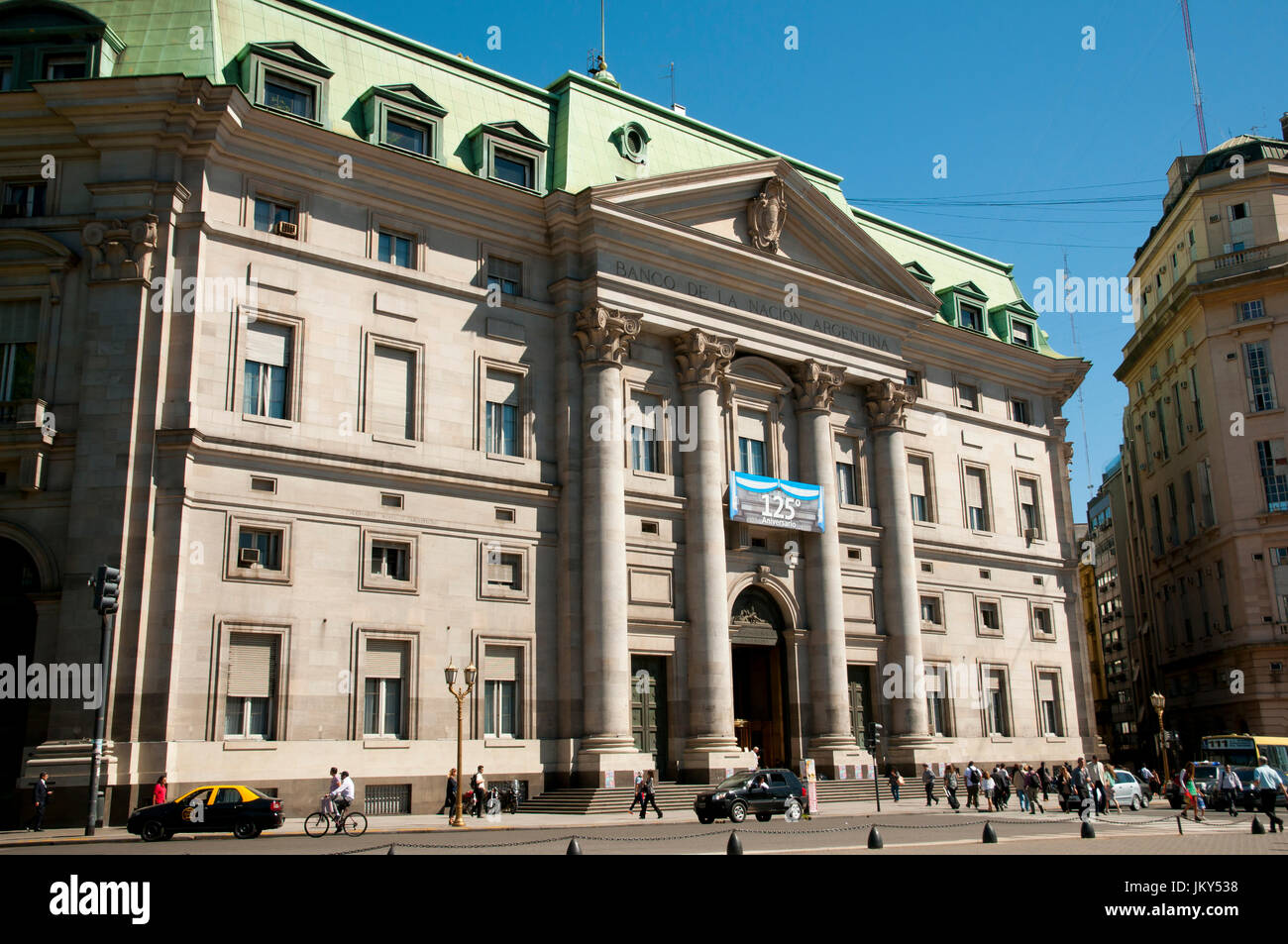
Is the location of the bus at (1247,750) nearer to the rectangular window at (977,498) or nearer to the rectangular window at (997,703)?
the rectangular window at (997,703)

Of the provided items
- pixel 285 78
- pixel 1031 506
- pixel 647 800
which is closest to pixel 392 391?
pixel 285 78

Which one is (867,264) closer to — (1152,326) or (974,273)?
(974,273)

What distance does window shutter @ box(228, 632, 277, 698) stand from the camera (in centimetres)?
3284

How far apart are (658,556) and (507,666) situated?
7.42 metres

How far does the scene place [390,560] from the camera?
36.9 m

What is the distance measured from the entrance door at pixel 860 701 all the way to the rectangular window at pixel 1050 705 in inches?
498

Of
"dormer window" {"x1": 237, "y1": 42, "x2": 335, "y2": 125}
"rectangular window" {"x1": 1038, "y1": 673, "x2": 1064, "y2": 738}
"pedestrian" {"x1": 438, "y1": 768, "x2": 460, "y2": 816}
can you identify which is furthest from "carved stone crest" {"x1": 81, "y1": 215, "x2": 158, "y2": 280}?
"rectangular window" {"x1": 1038, "y1": 673, "x2": 1064, "y2": 738}

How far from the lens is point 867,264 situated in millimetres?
50375

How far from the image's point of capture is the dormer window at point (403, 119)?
128ft

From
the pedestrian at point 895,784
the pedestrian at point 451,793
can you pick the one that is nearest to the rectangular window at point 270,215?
the pedestrian at point 451,793

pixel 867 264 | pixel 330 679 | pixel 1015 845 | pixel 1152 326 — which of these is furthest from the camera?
pixel 1152 326

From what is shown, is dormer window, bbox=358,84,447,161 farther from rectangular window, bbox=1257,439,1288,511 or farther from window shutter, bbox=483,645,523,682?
rectangular window, bbox=1257,439,1288,511

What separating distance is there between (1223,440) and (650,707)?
44114mm
